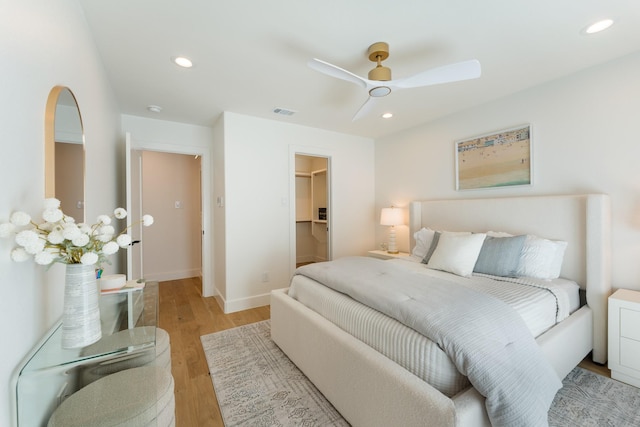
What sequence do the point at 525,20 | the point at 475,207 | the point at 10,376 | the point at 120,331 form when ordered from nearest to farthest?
the point at 10,376, the point at 120,331, the point at 525,20, the point at 475,207

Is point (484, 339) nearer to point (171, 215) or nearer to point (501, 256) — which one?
point (501, 256)

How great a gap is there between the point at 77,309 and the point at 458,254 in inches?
101

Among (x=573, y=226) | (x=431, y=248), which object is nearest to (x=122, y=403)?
(x=431, y=248)

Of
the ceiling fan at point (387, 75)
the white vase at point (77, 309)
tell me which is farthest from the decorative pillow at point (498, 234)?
the white vase at point (77, 309)

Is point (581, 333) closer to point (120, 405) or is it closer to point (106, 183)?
point (120, 405)

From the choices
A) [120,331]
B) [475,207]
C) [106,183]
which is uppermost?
[106,183]

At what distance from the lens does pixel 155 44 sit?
1.91m

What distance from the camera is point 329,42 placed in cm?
188

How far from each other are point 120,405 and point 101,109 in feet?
6.89

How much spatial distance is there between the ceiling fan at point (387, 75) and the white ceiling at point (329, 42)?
101 millimetres

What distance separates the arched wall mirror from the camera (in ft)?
3.72

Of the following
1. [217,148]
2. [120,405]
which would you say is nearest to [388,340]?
[120,405]

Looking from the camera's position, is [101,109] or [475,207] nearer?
[101,109]

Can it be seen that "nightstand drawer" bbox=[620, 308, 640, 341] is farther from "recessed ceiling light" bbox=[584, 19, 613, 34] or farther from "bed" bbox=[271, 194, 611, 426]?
"recessed ceiling light" bbox=[584, 19, 613, 34]
